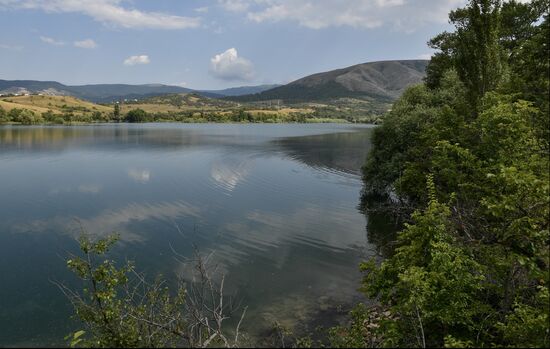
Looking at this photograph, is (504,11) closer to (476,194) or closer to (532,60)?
(532,60)

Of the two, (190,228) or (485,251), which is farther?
(190,228)

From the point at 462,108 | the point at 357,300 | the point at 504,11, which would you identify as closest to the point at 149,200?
the point at 357,300

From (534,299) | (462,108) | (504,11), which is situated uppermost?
(504,11)

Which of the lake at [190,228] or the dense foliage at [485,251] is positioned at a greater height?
the dense foliage at [485,251]

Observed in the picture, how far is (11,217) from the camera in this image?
34.0 m

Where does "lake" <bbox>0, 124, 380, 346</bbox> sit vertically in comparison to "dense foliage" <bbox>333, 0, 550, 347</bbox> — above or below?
below

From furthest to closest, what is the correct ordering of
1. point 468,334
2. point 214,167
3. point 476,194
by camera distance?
point 214,167, point 476,194, point 468,334

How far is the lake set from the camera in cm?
1984

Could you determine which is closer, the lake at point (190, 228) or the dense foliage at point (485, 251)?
the dense foliage at point (485, 251)

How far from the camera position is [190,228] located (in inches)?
A: 1277

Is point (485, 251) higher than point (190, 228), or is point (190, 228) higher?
point (485, 251)

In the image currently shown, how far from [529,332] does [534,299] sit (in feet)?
8.54

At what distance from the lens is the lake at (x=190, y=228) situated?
65.1 feet

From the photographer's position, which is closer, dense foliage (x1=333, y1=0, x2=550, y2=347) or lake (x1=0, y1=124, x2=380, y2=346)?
dense foliage (x1=333, y1=0, x2=550, y2=347)
